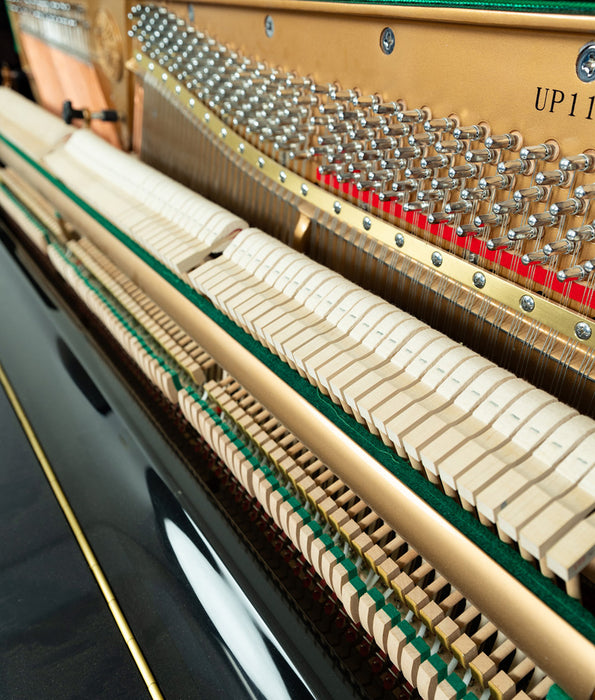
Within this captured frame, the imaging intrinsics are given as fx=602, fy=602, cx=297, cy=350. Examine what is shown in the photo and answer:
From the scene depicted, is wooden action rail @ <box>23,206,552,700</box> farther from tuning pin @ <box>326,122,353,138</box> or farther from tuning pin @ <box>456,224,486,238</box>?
tuning pin @ <box>326,122,353,138</box>

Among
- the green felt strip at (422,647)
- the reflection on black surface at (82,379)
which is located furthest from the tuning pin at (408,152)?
the reflection on black surface at (82,379)

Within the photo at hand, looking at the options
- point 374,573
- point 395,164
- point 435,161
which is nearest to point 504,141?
point 435,161

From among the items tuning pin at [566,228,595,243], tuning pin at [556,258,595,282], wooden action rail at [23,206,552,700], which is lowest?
wooden action rail at [23,206,552,700]

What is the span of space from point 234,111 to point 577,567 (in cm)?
146

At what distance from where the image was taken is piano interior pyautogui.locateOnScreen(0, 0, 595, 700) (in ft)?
2.79

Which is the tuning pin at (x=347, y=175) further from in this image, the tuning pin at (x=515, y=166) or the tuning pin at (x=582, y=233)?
the tuning pin at (x=582, y=233)

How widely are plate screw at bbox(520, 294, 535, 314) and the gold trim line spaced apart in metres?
0.93

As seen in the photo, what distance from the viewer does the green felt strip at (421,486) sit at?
0.76 metres

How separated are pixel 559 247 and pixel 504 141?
0.70 feet

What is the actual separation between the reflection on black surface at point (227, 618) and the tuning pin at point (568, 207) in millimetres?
859

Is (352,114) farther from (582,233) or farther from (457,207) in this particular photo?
(582,233)

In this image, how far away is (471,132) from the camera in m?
1.07

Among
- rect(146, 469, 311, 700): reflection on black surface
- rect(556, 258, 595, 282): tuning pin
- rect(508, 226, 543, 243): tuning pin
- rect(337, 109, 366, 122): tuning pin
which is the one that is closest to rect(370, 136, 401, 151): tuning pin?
rect(337, 109, 366, 122): tuning pin

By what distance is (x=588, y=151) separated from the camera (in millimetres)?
935
